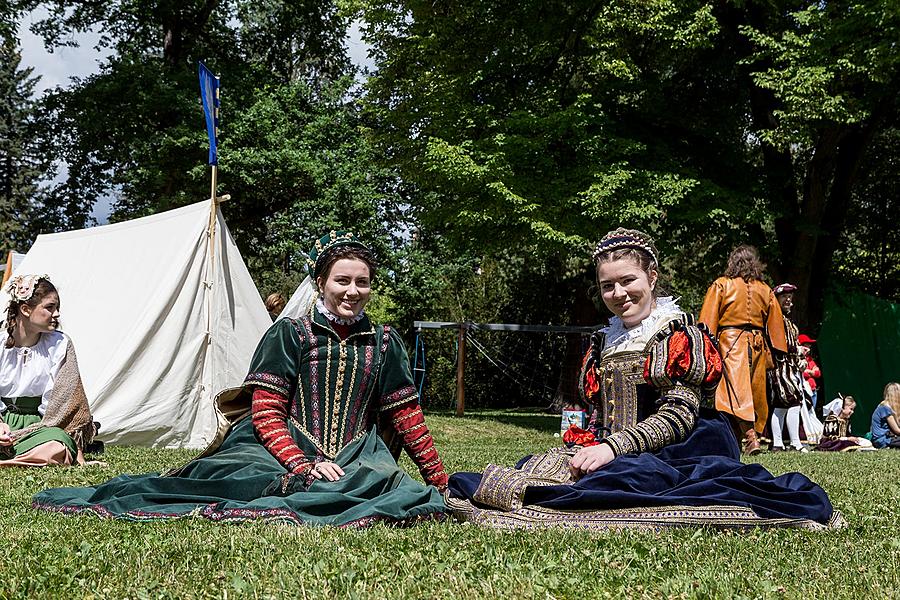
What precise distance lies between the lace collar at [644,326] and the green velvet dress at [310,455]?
89cm

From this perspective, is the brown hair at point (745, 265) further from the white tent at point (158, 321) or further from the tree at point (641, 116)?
the white tent at point (158, 321)

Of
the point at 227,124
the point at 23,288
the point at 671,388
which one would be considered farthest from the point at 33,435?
the point at 227,124

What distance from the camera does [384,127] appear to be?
50.5 ft

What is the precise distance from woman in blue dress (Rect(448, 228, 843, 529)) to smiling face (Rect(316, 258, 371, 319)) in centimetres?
87

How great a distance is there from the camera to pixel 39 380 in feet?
19.4

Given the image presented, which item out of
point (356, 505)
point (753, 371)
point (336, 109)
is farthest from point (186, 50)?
point (356, 505)

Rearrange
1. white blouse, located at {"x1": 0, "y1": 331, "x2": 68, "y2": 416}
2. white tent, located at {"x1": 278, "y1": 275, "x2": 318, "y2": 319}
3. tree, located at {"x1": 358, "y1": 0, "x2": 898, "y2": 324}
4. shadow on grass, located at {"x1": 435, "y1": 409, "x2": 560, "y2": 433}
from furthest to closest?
shadow on grass, located at {"x1": 435, "y1": 409, "x2": 560, "y2": 433}, tree, located at {"x1": 358, "y1": 0, "x2": 898, "y2": 324}, white tent, located at {"x1": 278, "y1": 275, "x2": 318, "y2": 319}, white blouse, located at {"x1": 0, "y1": 331, "x2": 68, "y2": 416}

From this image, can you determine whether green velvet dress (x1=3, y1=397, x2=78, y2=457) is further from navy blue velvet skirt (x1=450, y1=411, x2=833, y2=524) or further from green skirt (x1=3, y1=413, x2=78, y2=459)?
navy blue velvet skirt (x1=450, y1=411, x2=833, y2=524)

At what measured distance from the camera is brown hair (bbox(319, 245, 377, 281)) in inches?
146

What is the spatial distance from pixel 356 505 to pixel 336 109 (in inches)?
625

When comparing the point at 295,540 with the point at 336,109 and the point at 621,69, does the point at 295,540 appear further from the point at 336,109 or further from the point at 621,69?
the point at 336,109

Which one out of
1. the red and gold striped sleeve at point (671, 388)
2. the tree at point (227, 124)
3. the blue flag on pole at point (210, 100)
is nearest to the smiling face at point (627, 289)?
the red and gold striped sleeve at point (671, 388)

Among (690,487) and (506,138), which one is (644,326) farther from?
(506,138)

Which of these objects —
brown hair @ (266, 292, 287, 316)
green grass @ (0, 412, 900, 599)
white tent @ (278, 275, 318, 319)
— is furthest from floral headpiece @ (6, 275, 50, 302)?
white tent @ (278, 275, 318, 319)
